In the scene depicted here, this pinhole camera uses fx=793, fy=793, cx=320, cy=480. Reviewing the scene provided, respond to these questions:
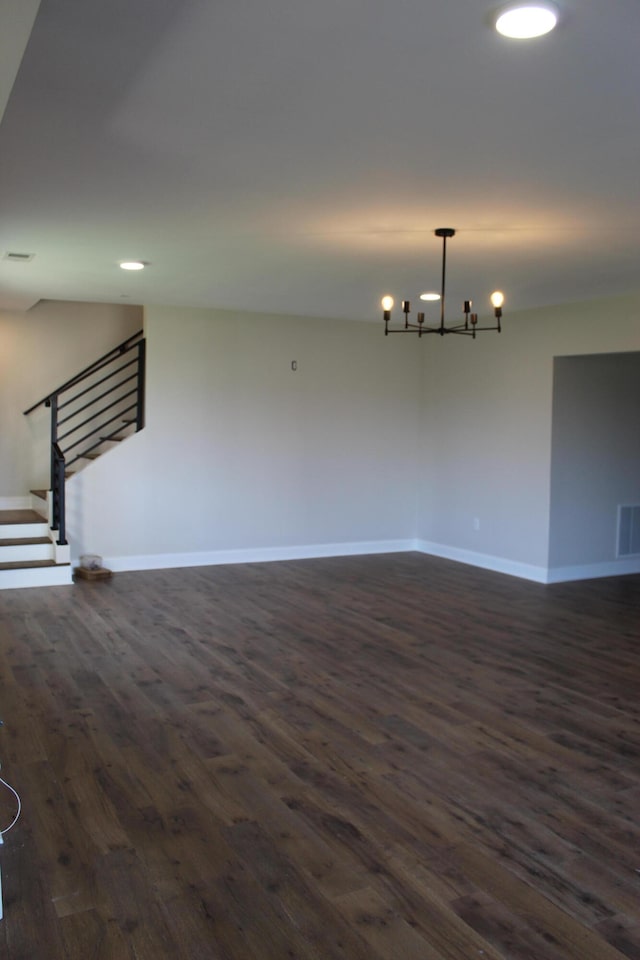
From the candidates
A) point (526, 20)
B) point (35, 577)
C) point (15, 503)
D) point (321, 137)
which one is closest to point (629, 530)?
point (35, 577)

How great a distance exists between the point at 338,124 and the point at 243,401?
5078mm

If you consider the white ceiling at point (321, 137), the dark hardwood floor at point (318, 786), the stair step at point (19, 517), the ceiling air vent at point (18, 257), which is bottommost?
the dark hardwood floor at point (318, 786)

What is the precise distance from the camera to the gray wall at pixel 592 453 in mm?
7074

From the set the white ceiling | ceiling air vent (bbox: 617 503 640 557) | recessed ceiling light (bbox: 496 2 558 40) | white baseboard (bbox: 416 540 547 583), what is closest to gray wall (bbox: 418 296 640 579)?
white baseboard (bbox: 416 540 547 583)

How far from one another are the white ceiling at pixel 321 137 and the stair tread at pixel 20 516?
2.67 m

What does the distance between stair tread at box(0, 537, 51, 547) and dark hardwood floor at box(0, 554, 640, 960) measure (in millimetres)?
1245

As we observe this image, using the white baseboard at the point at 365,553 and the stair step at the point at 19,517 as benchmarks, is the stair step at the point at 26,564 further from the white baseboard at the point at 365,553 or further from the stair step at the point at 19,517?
the white baseboard at the point at 365,553

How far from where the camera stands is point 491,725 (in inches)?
146

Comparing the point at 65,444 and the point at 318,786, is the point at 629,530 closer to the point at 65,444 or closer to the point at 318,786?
the point at 318,786

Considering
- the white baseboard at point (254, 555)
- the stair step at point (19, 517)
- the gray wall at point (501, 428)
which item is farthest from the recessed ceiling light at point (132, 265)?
the gray wall at point (501, 428)

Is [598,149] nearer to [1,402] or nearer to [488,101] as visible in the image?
[488,101]

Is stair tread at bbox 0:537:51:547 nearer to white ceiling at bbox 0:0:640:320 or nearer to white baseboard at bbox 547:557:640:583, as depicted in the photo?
white ceiling at bbox 0:0:640:320

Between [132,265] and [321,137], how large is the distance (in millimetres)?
2820

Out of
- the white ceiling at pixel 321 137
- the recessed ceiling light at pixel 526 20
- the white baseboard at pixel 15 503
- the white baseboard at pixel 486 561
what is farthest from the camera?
the white baseboard at pixel 15 503
